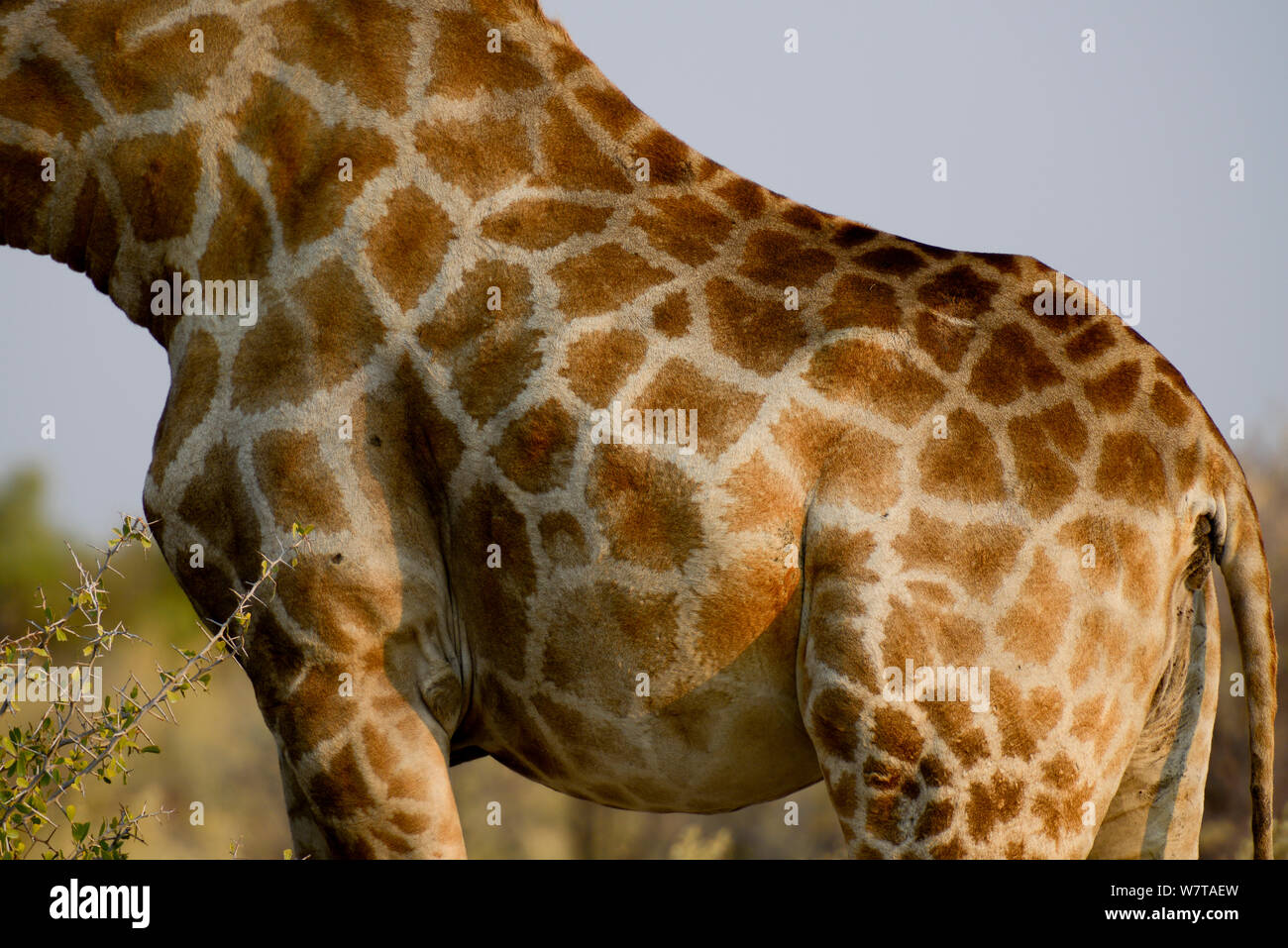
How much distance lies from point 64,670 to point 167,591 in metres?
15.0

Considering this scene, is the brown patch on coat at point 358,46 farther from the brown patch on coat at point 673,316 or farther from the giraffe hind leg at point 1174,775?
the giraffe hind leg at point 1174,775

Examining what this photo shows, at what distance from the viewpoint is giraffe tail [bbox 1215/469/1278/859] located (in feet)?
13.0

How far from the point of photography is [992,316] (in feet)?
13.2

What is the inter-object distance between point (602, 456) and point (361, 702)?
1.04 metres

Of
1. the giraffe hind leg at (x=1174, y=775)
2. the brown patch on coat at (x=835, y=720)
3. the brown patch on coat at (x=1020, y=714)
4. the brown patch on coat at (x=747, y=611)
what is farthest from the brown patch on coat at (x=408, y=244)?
the giraffe hind leg at (x=1174, y=775)

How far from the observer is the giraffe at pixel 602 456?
3.71 meters

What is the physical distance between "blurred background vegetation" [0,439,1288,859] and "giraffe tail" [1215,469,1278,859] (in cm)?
423

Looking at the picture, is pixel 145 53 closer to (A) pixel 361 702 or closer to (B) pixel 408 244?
(B) pixel 408 244

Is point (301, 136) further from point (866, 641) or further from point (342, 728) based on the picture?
point (866, 641)

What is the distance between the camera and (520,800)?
39.6 feet

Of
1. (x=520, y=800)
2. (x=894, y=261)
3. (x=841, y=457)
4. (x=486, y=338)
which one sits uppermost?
(x=894, y=261)

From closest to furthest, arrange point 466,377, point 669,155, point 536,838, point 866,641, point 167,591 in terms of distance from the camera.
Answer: point 866,641 < point 466,377 < point 669,155 < point 536,838 < point 167,591

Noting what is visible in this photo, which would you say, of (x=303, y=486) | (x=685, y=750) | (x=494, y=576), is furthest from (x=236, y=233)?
(x=685, y=750)

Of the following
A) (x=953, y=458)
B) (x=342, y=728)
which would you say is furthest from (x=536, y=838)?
(x=953, y=458)
